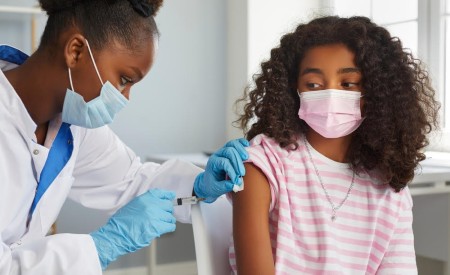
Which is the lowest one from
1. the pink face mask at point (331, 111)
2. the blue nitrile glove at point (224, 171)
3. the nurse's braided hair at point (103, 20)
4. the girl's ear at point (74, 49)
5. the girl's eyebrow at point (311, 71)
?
the blue nitrile glove at point (224, 171)

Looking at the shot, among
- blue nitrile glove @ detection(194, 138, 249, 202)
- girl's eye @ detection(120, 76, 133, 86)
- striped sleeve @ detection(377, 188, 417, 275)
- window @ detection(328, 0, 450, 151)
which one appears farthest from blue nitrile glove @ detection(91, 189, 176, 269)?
window @ detection(328, 0, 450, 151)

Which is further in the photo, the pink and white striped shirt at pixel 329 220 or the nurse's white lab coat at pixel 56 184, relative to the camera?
the pink and white striped shirt at pixel 329 220

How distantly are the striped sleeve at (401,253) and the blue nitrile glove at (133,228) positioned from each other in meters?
0.50

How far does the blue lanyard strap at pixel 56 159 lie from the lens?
1394mm

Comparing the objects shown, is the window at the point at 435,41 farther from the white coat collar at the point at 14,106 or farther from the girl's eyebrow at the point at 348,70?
the white coat collar at the point at 14,106

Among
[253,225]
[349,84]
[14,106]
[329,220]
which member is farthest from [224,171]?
[14,106]

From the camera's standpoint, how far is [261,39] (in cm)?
334

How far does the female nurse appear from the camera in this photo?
1.23 meters

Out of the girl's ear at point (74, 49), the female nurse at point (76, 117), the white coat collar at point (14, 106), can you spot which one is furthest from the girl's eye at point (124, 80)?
the white coat collar at point (14, 106)

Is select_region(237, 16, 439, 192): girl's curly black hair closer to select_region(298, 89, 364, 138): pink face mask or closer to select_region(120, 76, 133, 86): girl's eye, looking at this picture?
select_region(298, 89, 364, 138): pink face mask

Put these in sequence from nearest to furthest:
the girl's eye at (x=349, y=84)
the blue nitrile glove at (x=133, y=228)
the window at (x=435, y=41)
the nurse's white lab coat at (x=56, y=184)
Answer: the nurse's white lab coat at (x=56, y=184) → the blue nitrile glove at (x=133, y=228) → the girl's eye at (x=349, y=84) → the window at (x=435, y=41)

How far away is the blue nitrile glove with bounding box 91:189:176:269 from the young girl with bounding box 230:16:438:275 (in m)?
0.17

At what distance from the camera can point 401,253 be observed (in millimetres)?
1308

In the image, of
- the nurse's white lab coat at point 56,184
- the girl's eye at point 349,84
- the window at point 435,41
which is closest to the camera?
the nurse's white lab coat at point 56,184
